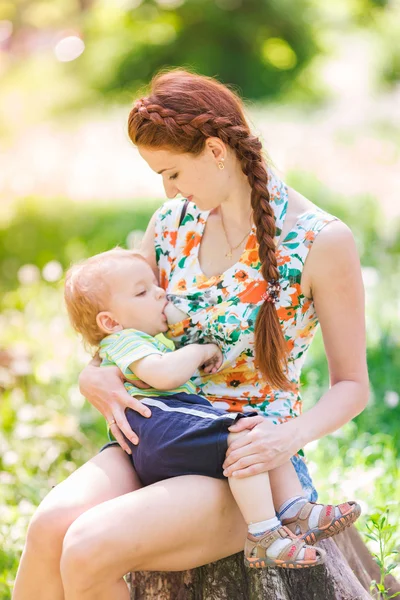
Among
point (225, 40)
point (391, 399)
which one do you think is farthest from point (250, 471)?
point (225, 40)

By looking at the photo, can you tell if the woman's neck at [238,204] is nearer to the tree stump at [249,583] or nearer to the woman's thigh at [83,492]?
the woman's thigh at [83,492]

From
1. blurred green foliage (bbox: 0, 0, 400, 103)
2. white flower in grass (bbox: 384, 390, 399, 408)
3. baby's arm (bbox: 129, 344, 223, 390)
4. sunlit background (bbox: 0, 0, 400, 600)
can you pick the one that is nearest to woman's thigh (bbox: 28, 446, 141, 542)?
baby's arm (bbox: 129, 344, 223, 390)

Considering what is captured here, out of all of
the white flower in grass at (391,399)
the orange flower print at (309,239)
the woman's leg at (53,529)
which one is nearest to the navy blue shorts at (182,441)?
the woman's leg at (53,529)

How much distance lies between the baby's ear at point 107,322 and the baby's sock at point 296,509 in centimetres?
69

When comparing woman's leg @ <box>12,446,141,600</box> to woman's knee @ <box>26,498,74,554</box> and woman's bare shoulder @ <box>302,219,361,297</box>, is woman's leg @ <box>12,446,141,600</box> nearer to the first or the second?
woman's knee @ <box>26,498,74,554</box>

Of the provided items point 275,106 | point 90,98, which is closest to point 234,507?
point 275,106

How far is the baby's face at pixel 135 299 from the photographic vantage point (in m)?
2.33

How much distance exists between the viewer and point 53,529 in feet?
6.66

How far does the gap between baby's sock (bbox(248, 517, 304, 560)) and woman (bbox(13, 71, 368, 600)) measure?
11 centimetres

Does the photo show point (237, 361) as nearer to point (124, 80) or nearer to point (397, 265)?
point (397, 265)

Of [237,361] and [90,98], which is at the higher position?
[237,361]

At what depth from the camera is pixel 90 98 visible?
13.1m

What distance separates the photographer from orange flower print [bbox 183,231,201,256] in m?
2.49

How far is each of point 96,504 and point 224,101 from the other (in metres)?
1.11
